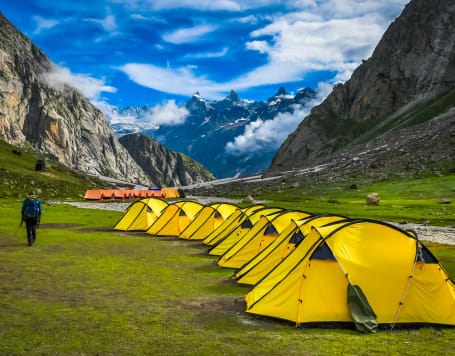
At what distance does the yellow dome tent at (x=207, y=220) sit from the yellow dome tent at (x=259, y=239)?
1043 cm

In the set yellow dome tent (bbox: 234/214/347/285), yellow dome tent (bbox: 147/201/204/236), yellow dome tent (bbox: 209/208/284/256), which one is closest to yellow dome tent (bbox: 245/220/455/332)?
yellow dome tent (bbox: 234/214/347/285)

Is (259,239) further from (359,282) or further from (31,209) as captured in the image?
(31,209)

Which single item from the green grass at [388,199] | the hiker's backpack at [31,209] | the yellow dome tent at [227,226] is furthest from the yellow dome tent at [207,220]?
the green grass at [388,199]

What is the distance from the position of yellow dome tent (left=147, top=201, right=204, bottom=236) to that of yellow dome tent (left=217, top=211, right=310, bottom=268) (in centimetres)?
1468

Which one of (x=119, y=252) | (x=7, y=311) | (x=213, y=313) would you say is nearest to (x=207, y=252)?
(x=119, y=252)

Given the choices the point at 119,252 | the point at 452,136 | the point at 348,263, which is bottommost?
the point at 119,252

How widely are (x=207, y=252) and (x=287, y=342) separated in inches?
662

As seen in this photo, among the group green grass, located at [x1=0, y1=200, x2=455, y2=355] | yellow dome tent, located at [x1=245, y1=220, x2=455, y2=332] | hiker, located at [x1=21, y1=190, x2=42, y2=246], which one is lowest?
green grass, located at [x1=0, y1=200, x2=455, y2=355]

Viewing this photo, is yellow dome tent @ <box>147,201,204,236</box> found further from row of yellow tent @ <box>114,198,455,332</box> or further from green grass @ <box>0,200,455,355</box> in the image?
row of yellow tent @ <box>114,198,455,332</box>

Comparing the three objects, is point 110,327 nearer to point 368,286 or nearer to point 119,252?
point 368,286

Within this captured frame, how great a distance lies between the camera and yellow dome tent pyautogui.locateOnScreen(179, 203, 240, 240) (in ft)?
107

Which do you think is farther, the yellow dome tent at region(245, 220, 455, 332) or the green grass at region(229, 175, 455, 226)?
the green grass at region(229, 175, 455, 226)

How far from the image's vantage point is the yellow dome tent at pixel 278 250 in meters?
16.1

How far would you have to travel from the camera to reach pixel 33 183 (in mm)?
115062
